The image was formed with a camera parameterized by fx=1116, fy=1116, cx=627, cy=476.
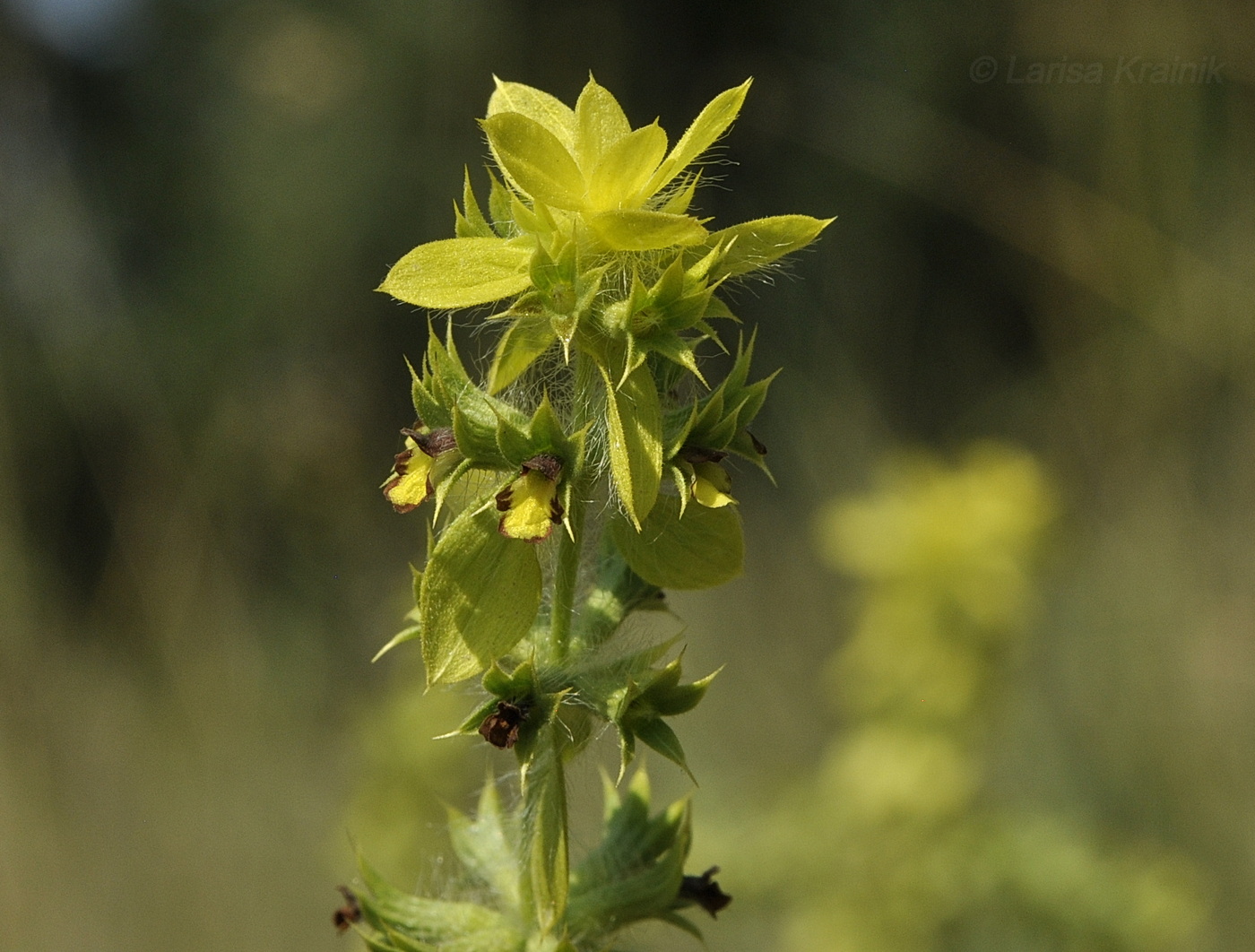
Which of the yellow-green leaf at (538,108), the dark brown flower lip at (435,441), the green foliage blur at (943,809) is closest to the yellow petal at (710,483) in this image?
the dark brown flower lip at (435,441)

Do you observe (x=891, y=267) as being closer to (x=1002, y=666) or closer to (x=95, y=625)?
(x=1002, y=666)

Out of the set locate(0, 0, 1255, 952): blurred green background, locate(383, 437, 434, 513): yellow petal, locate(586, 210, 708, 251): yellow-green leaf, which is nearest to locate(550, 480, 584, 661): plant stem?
locate(383, 437, 434, 513): yellow petal

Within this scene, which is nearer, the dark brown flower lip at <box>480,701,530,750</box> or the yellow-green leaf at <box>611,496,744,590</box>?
the dark brown flower lip at <box>480,701,530,750</box>

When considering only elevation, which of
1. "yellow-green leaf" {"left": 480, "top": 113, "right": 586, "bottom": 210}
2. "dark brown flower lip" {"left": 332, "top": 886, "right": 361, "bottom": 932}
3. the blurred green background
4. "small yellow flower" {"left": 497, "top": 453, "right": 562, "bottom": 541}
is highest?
the blurred green background

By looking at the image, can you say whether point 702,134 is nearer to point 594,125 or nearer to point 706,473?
point 594,125

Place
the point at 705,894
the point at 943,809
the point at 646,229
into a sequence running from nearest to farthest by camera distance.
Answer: the point at 646,229 < the point at 705,894 < the point at 943,809

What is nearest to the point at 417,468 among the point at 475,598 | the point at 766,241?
the point at 475,598

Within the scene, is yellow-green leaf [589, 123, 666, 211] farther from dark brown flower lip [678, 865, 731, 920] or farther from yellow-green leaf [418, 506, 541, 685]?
dark brown flower lip [678, 865, 731, 920]
